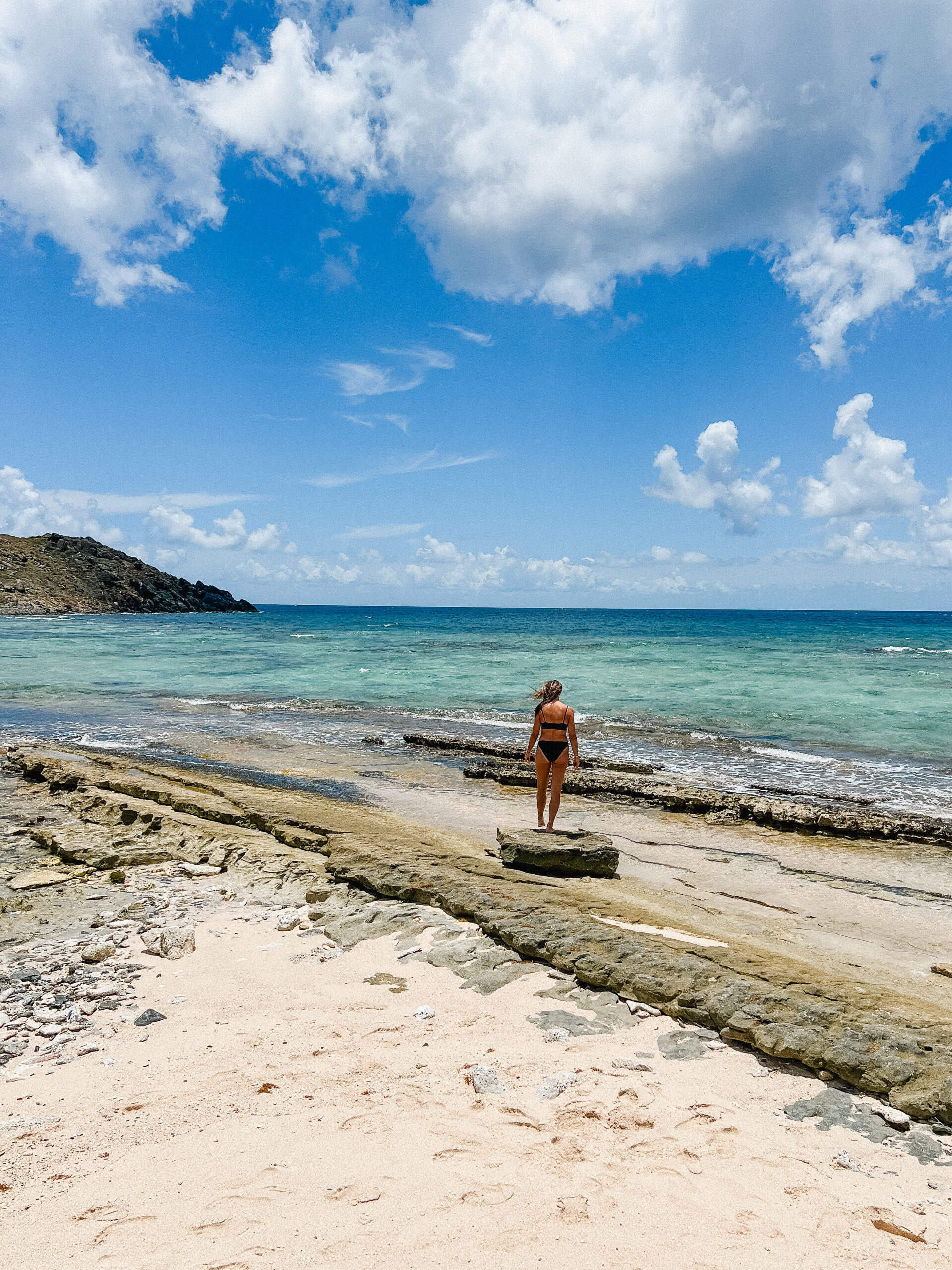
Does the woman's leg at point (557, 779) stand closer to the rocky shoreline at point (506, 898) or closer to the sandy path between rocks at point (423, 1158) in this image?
the rocky shoreline at point (506, 898)

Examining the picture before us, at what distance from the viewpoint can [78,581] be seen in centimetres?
10150

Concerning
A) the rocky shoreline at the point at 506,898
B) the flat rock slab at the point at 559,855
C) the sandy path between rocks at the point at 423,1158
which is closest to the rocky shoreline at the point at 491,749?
the rocky shoreline at the point at 506,898

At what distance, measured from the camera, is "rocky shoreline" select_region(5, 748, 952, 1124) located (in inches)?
158

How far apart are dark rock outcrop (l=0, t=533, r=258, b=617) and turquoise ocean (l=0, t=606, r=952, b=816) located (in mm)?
41861

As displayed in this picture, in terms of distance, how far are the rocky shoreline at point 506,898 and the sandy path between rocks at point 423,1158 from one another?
1.15 feet

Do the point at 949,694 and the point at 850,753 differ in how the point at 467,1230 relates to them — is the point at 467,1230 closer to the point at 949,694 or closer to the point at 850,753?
the point at 850,753

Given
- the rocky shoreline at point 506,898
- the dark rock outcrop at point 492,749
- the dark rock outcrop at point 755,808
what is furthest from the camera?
the dark rock outcrop at point 492,749

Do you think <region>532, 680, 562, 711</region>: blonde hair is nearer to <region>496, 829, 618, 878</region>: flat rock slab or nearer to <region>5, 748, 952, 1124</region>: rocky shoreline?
<region>496, 829, 618, 878</region>: flat rock slab

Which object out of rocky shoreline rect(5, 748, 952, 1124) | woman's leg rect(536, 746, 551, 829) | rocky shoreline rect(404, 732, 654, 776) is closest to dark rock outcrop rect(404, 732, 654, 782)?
rocky shoreline rect(404, 732, 654, 776)

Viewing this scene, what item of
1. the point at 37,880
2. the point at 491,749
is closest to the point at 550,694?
the point at 37,880

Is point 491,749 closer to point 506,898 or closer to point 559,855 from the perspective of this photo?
point 559,855

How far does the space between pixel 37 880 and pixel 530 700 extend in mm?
18627

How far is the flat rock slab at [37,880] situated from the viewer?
21.4ft

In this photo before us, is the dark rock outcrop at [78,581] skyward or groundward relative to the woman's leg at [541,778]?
skyward
